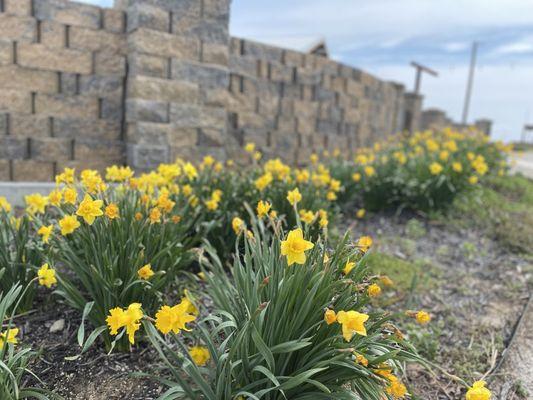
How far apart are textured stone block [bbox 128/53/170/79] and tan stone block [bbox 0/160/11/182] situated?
4.82 feet

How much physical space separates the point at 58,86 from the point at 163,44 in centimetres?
108

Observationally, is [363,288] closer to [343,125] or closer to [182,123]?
[182,123]

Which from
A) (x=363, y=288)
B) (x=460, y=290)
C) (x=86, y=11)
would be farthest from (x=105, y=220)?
(x=86, y=11)

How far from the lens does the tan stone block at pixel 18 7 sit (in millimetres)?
4082

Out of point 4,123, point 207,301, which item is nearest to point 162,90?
point 4,123

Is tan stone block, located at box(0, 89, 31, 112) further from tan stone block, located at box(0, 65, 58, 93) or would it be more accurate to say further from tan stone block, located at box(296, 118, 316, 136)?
tan stone block, located at box(296, 118, 316, 136)

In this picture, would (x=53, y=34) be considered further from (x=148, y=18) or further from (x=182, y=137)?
(x=182, y=137)

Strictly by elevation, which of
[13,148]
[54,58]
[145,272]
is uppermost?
[54,58]

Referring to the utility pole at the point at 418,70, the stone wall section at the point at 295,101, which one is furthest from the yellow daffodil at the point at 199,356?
the utility pole at the point at 418,70

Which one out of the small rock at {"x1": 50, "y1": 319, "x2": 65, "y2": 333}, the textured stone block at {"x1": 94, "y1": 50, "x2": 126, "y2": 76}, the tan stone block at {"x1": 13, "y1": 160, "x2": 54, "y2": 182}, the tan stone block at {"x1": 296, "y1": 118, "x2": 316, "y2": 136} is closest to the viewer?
the small rock at {"x1": 50, "y1": 319, "x2": 65, "y2": 333}

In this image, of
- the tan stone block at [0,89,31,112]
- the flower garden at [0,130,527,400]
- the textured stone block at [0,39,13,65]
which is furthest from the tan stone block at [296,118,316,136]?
the textured stone block at [0,39,13,65]

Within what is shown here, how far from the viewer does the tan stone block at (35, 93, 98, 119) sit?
4.35 m

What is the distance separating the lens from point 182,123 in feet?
15.6

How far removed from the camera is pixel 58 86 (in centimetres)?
438
